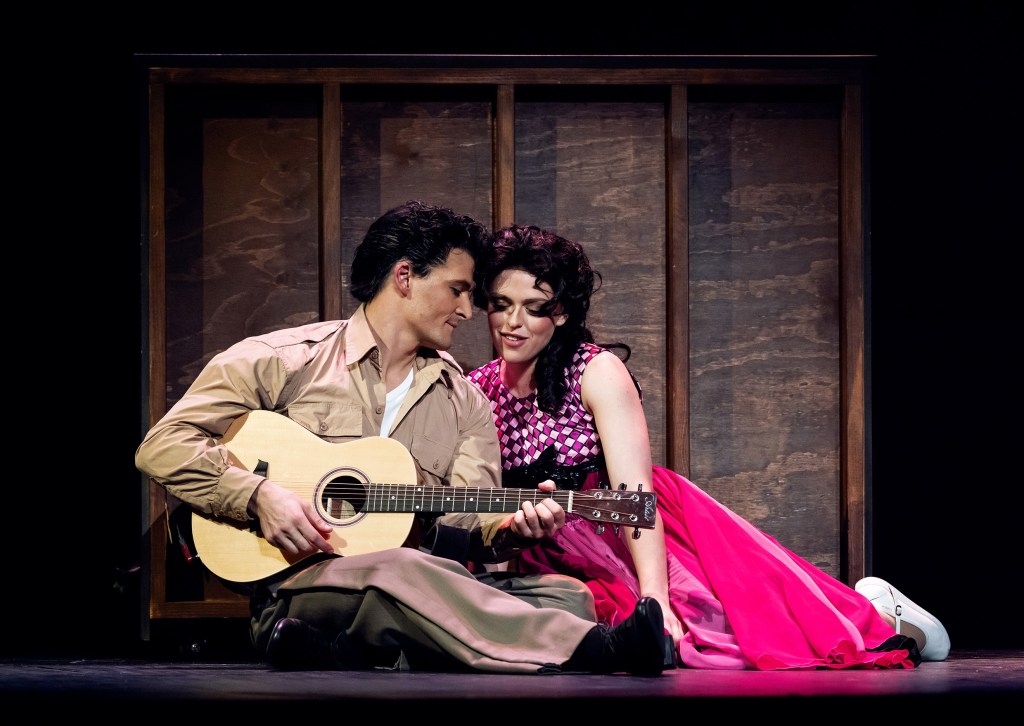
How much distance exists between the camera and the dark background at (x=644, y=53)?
14.1ft

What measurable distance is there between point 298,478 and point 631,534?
921 mm

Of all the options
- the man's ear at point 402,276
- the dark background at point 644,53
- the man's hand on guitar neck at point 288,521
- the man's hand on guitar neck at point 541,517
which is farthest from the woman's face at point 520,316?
the dark background at point 644,53

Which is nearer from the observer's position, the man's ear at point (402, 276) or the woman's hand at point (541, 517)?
the woman's hand at point (541, 517)

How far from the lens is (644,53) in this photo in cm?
434

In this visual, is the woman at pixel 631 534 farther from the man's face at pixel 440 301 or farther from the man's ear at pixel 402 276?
the man's ear at pixel 402 276

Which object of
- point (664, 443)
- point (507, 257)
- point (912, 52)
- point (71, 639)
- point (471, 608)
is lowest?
point (71, 639)

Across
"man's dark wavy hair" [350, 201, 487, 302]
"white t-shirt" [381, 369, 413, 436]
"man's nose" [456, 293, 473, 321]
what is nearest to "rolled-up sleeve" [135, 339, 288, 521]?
"white t-shirt" [381, 369, 413, 436]

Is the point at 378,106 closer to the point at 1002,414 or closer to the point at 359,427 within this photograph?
the point at 359,427

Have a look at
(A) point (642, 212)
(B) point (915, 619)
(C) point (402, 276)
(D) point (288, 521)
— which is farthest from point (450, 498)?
(A) point (642, 212)

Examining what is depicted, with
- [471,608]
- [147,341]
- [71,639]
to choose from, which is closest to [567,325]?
[471,608]

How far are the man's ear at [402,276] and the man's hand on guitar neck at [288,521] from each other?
76cm

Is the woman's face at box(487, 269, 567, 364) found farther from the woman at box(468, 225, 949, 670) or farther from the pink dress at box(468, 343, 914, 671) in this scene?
the pink dress at box(468, 343, 914, 671)

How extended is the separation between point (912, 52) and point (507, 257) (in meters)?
1.72

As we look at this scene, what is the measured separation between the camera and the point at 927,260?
4.58 metres
